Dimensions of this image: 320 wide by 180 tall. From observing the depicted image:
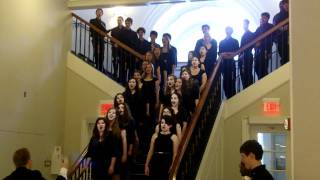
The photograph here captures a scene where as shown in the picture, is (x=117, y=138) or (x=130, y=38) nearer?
(x=117, y=138)

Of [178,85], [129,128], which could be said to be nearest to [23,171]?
[129,128]

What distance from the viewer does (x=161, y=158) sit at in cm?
640

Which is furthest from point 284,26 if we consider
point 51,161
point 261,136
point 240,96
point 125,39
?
point 51,161

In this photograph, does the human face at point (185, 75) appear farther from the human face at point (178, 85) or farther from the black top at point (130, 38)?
the black top at point (130, 38)

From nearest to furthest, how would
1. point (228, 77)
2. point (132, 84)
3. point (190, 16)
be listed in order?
point (132, 84), point (228, 77), point (190, 16)

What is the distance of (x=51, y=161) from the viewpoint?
9.07 m

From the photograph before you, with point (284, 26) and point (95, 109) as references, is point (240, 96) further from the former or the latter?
point (95, 109)

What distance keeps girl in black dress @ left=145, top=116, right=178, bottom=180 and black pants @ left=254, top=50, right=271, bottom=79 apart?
2.87 metres

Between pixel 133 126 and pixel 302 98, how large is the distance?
3.43 metres

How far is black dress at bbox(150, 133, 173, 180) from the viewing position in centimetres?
636

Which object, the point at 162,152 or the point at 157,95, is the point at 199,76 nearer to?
the point at 157,95

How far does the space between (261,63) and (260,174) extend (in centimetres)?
561

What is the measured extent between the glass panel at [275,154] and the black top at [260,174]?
538 centimetres

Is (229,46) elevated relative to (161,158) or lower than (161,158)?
elevated
